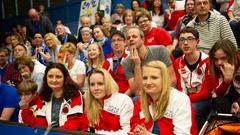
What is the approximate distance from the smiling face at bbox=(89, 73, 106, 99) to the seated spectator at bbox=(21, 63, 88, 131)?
0.96 ft

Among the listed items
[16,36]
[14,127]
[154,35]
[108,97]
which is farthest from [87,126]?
[16,36]

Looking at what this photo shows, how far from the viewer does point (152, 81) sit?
2.86 metres

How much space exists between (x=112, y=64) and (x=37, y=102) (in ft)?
3.36

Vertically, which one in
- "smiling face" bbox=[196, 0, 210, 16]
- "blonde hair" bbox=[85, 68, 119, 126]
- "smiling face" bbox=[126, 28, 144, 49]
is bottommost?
"blonde hair" bbox=[85, 68, 119, 126]

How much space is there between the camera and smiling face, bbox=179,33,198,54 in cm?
370

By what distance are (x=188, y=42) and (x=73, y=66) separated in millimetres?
1998

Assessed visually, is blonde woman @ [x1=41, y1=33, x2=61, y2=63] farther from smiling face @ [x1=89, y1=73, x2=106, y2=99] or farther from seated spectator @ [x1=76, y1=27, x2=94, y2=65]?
smiling face @ [x1=89, y1=73, x2=106, y2=99]

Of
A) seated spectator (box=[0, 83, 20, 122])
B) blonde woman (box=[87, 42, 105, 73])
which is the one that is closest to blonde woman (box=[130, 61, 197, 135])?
seated spectator (box=[0, 83, 20, 122])

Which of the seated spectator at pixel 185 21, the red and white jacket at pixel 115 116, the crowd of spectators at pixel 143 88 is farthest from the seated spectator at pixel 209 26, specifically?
the red and white jacket at pixel 115 116

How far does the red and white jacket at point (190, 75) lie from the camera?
12.2 feet

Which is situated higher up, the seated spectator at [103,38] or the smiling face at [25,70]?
the seated spectator at [103,38]

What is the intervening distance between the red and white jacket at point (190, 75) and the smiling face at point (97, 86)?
89 centimetres

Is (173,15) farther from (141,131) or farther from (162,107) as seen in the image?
(141,131)

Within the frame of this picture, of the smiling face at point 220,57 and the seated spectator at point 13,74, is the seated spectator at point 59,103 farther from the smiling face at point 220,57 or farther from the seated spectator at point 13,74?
the seated spectator at point 13,74
